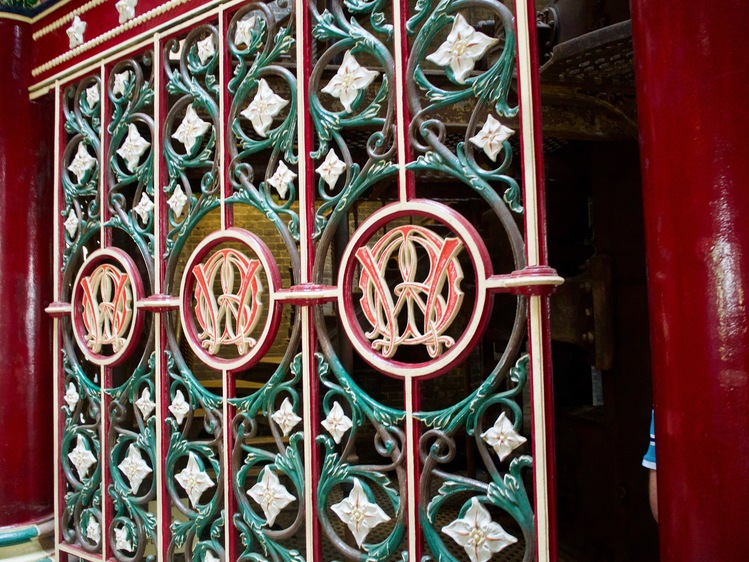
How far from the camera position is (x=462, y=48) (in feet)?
5.49

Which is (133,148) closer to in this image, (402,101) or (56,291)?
(56,291)

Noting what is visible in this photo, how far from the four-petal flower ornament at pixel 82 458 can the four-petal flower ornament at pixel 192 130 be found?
1.40m

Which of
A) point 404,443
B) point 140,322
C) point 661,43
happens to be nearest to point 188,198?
point 140,322

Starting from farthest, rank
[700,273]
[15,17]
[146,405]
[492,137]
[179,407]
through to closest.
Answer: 1. [15,17]
2. [146,405]
3. [179,407]
4. [492,137]
5. [700,273]

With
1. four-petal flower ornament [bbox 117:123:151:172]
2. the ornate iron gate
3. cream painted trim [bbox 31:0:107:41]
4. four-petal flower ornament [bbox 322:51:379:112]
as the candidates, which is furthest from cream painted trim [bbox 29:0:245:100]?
four-petal flower ornament [bbox 322:51:379:112]

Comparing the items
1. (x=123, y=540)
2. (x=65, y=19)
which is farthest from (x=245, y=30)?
(x=123, y=540)

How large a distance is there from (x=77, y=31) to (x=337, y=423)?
2.15 metres

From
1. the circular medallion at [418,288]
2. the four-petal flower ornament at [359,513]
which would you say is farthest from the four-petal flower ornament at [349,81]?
the four-petal flower ornament at [359,513]

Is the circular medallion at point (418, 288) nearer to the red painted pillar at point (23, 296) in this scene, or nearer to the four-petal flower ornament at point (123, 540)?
the four-petal flower ornament at point (123, 540)

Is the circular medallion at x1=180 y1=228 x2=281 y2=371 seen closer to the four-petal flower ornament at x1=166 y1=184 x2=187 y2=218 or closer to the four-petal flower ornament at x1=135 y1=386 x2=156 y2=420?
the four-petal flower ornament at x1=166 y1=184 x2=187 y2=218

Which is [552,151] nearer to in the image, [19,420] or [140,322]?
[140,322]

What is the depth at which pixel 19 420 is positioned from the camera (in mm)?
2732

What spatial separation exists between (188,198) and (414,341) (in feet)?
3.73

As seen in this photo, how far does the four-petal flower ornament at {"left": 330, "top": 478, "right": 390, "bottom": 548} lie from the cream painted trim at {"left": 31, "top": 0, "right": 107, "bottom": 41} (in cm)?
235
